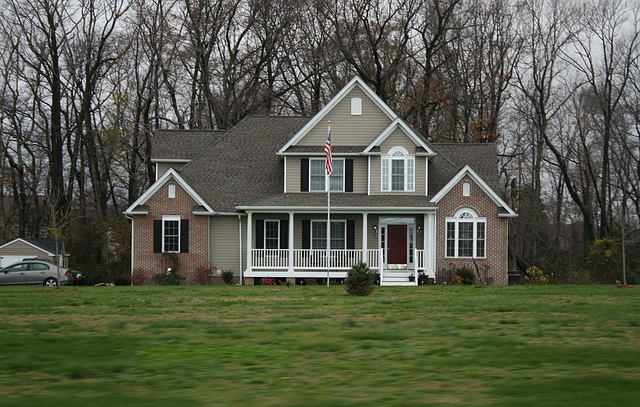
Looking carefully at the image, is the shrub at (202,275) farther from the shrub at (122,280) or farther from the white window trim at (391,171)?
the white window trim at (391,171)

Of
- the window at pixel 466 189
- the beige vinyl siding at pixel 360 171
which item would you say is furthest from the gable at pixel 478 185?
the beige vinyl siding at pixel 360 171

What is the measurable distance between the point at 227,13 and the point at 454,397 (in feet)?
127

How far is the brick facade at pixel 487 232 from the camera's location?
94.1ft

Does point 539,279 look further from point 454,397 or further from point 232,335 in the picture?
point 454,397

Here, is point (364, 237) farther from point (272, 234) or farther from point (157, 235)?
point (157, 235)

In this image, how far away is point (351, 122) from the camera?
30391mm

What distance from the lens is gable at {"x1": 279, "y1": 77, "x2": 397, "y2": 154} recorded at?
99.4 ft

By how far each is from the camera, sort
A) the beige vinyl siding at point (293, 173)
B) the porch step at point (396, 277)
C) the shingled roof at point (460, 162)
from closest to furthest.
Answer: the porch step at point (396, 277), the beige vinyl siding at point (293, 173), the shingled roof at point (460, 162)

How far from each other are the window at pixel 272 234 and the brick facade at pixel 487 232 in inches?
277

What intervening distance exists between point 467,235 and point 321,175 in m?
6.86

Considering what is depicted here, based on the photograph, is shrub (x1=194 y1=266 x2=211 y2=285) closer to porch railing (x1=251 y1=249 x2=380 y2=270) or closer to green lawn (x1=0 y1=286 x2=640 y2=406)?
porch railing (x1=251 y1=249 x2=380 y2=270)

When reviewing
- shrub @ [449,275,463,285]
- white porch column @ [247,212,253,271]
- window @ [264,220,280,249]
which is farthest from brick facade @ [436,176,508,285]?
white porch column @ [247,212,253,271]

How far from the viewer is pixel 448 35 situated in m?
43.9

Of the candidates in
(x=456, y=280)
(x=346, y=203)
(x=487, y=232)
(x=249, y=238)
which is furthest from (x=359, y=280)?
(x=487, y=232)
